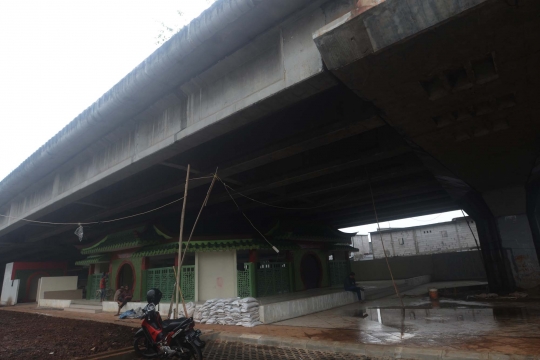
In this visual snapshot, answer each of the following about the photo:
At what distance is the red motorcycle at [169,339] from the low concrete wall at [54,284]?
21335mm

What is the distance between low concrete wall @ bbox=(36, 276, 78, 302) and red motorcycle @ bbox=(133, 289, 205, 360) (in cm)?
2134

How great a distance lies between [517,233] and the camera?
1420 centimetres

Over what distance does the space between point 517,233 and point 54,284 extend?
2902cm

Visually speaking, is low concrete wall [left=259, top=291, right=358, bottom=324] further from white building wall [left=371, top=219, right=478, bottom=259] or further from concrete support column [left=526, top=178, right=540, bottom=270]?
white building wall [left=371, top=219, right=478, bottom=259]

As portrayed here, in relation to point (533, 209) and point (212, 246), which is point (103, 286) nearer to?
point (212, 246)

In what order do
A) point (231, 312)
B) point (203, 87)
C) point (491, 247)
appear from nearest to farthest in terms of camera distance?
point (203, 87), point (231, 312), point (491, 247)

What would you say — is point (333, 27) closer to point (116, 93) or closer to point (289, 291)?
point (116, 93)

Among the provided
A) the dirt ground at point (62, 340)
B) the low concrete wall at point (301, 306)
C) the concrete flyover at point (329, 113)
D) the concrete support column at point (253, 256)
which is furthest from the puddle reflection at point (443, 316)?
the dirt ground at point (62, 340)

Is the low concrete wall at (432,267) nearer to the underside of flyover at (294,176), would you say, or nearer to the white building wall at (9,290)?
the underside of flyover at (294,176)

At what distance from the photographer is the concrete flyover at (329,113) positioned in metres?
5.44

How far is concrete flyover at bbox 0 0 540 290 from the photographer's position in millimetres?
5441

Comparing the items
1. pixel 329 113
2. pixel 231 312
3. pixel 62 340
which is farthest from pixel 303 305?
pixel 62 340

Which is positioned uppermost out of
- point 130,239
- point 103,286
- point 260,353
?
point 130,239

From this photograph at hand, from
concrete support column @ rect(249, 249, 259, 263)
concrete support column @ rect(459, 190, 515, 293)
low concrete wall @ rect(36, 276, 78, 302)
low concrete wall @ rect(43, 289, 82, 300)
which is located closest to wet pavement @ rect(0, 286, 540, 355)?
concrete support column @ rect(459, 190, 515, 293)
